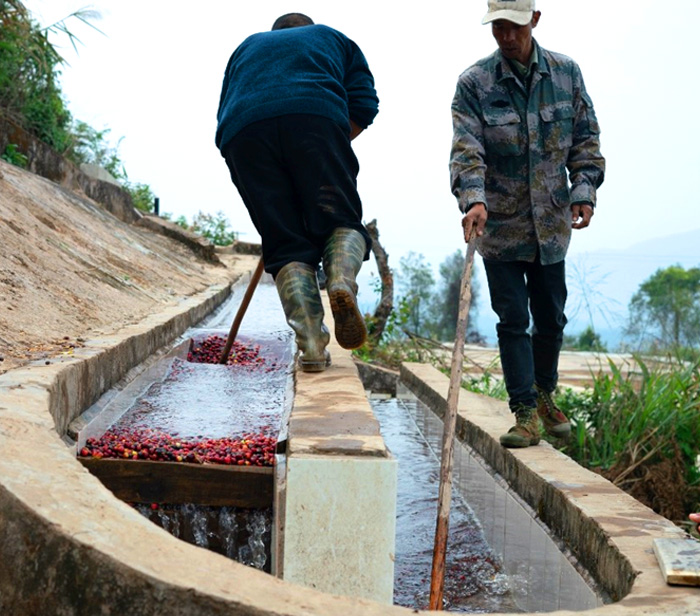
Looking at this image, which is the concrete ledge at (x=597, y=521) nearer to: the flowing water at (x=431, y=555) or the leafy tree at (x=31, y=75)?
the flowing water at (x=431, y=555)

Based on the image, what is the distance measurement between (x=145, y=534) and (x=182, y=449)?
1.52m

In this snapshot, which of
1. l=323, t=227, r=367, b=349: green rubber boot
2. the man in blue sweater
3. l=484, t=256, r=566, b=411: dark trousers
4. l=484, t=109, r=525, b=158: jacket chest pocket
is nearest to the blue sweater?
the man in blue sweater

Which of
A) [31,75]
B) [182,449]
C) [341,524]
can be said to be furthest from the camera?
[31,75]

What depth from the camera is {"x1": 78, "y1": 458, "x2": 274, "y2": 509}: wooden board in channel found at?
10.7 ft

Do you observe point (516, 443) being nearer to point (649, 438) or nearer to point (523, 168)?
point (523, 168)

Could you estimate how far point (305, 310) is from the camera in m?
4.22

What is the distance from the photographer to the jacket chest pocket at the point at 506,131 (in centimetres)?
422

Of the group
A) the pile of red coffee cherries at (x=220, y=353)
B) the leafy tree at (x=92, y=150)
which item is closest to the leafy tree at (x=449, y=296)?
the leafy tree at (x=92, y=150)

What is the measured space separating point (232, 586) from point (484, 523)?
3016 mm

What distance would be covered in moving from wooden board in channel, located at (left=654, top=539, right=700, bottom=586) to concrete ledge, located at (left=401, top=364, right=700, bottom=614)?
0.09 ft

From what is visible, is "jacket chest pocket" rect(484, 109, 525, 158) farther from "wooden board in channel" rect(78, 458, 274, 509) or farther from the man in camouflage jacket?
"wooden board in channel" rect(78, 458, 274, 509)

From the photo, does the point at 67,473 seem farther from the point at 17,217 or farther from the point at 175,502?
the point at 17,217

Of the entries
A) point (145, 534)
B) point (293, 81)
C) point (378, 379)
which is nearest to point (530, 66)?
point (293, 81)

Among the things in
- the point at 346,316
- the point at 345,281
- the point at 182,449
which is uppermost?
the point at 345,281
